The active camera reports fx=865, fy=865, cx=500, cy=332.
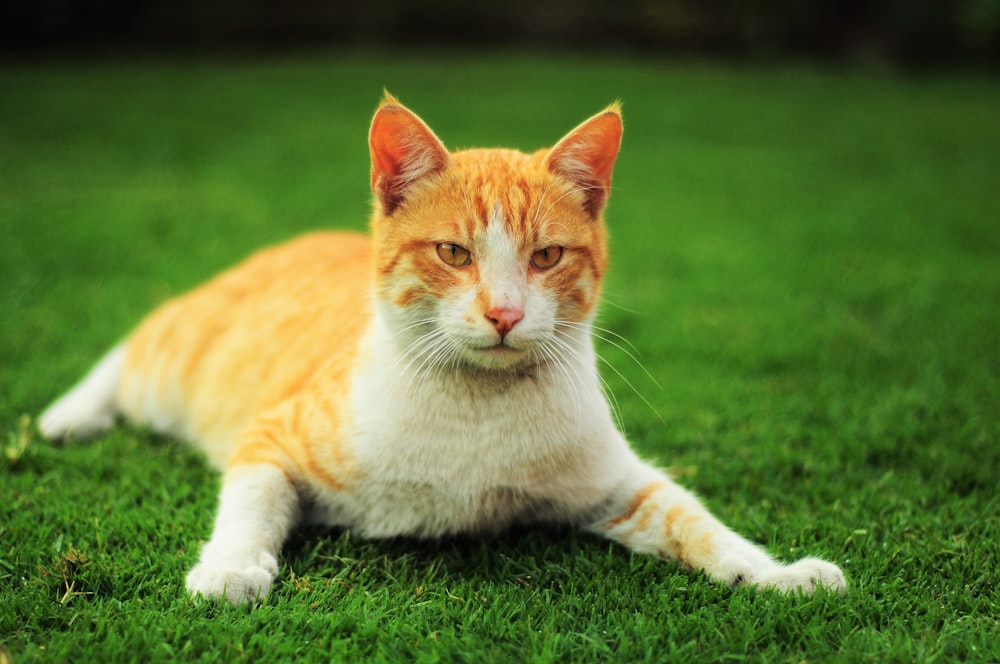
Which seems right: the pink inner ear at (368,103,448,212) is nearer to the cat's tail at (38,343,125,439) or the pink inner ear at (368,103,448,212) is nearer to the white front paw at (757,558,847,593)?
the white front paw at (757,558,847,593)

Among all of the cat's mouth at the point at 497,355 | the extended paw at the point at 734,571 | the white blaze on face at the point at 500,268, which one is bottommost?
the extended paw at the point at 734,571

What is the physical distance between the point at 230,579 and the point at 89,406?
5.30 feet

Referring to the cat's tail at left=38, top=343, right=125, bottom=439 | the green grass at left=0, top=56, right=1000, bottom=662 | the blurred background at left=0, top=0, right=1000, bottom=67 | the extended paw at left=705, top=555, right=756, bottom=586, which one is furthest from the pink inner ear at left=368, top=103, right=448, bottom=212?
the blurred background at left=0, top=0, right=1000, bottom=67

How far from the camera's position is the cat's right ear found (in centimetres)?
232

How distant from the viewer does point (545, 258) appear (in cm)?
233

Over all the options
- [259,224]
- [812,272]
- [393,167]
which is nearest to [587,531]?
[393,167]

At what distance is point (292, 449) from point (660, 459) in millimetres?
1376

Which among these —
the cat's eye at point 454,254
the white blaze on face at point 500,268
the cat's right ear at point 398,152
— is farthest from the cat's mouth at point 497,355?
the cat's right ear at point 398,152

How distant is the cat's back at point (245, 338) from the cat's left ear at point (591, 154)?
2.87ft

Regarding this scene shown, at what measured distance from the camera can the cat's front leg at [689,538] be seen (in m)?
2.23

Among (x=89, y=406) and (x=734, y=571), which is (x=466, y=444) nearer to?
(x=734, y=571)

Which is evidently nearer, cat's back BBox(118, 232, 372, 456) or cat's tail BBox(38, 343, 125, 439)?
cat's back BBox(118, 232, 372, 456)

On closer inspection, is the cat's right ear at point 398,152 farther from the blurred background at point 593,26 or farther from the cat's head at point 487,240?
the blurred background at point 593,26

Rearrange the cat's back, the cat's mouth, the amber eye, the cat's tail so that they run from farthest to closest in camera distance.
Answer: the cat's tail < the cat's back < the amber eye < the cat's mouth
